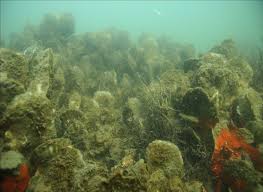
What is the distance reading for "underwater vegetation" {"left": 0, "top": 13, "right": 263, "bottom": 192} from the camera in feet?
7.45

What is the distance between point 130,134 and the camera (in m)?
3.78

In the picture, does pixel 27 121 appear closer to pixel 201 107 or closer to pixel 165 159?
pixel 165 159

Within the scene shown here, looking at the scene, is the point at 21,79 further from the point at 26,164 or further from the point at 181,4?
the point at 181,4

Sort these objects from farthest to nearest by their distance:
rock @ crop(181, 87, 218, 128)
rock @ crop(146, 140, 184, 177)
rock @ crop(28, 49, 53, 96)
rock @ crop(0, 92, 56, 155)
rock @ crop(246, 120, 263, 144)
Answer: rock @ crop(246, 120, 263, 144) → rock @ crop(181, 87, 218, 128) → rock @ crop(28, 49, 53, 96) → rock @ crop(146, 140, 184, 177) → rock @ crop(0, 92, 56, 155)

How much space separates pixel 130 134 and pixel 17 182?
182 cm

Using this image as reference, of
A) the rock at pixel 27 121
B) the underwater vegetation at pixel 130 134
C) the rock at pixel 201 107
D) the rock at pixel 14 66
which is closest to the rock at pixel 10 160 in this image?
the underwater vegetation at pixel 130 134

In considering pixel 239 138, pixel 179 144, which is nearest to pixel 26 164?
pixel 179 144

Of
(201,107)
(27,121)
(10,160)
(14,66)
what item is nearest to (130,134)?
(201,107)

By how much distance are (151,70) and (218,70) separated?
3066 millimetres

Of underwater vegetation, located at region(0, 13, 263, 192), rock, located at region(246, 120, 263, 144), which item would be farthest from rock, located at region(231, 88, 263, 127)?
rock, located at region(246, 120, 263, 144)

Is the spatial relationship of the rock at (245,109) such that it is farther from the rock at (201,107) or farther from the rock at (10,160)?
the rock at (10,160)

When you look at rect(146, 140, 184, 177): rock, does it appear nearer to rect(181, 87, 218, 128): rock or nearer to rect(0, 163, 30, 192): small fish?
rect(181, 87, 218, 128): rock

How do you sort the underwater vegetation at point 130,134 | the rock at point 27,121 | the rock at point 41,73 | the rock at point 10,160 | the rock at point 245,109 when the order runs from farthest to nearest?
1. the rock at point 245,109
2. the rock at point 41,73
3. the rock at point 27,121
4. the underwater vegetation at point 130,134
5. the rock at point 10,160

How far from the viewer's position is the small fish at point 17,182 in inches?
84.8
